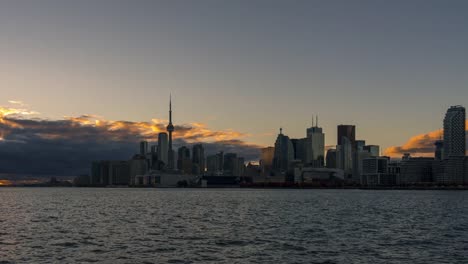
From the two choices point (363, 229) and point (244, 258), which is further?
point (363, 229)

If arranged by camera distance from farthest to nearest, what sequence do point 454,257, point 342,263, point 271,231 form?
point 271,231 < point 454,257 < point 342,263

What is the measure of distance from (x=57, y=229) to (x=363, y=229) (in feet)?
168

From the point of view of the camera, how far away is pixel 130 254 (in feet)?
223

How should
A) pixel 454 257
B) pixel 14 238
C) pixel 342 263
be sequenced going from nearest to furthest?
1. pixel 342 263
2. pixel 454 257
3. pixel 14 238

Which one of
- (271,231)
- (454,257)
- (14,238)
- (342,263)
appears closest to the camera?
(342,263)

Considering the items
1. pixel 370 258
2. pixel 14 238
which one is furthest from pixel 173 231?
pixel 370 258

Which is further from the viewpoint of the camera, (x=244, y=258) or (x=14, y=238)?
(x=14, y=238)

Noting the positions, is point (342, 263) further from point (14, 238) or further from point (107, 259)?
point (14, 238)

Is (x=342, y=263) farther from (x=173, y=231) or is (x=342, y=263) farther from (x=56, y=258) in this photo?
(x=173, y=231)

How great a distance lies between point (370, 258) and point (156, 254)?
80.1ft

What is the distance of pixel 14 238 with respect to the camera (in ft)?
277

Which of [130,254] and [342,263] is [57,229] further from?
[342,263]

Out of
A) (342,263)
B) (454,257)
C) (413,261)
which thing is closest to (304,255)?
(342,263)

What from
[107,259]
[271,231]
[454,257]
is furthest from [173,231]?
[454,257]
